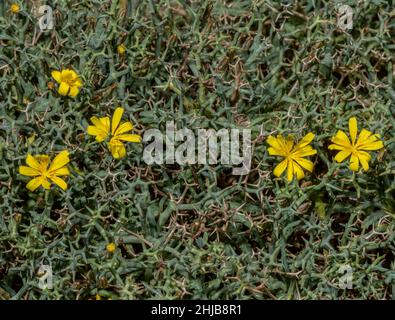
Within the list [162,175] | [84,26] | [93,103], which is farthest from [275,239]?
[84,26]

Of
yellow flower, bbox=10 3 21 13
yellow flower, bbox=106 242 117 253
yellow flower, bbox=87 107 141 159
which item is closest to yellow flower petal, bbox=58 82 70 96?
yellow flower, bbox=87 107 141 159

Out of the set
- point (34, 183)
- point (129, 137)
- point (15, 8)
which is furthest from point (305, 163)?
point (15, 8)

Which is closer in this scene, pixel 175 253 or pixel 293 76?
pixel 175 253

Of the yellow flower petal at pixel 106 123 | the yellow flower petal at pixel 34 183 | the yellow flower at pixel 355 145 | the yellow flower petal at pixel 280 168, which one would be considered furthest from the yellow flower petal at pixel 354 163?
the yellow flower petal at pixel 34 183

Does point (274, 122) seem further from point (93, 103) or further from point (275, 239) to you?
point (93, 103)

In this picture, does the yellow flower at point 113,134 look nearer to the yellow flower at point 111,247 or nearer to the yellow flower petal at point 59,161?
the yellow flower petal at point 59,161

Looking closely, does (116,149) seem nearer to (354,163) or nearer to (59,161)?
(59,161)

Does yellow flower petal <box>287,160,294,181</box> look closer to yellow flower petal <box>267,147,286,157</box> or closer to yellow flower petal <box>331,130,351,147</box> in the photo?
yellow flower petal <box>267,147,286,157</box>
